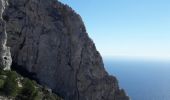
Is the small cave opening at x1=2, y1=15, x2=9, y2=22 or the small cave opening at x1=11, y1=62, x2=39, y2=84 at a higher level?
the small cave opening at x1=2, y1=15, x2=9, y2=22

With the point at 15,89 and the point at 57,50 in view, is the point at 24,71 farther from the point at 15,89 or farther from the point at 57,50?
the point at 15,89

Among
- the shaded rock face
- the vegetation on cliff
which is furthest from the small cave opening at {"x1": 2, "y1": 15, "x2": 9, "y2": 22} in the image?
the vegetation on cliff

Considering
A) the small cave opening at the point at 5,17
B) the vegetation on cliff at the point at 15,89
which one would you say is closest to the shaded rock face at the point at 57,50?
the small cave opening at the point at 5,17

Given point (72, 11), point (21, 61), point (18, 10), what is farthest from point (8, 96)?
point (72, 11)

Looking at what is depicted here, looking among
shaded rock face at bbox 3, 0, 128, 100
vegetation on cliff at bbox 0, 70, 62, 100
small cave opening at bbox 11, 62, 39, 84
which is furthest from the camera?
shaded rock face at bbox 3, 0, 128, 100

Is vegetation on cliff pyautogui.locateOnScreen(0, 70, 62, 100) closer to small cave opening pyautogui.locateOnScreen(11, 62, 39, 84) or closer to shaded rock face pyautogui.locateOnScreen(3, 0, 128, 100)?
small cave opening pyautogui.locateOnScreen(11, 62, 39, 84)

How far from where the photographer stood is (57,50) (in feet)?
315

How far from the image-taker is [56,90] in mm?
93875

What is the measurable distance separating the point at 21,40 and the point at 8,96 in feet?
120

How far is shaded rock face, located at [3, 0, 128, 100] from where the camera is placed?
9062cm

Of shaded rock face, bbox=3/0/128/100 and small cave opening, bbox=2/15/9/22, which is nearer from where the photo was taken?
small cave opening, bbox=2/15/9/22

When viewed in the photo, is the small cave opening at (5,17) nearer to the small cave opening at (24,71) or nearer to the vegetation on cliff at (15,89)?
the small cave opening at (24,71)

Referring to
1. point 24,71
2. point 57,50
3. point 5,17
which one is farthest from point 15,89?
point 57,50

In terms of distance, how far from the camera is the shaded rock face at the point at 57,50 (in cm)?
9062
